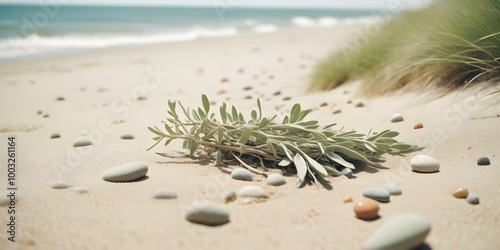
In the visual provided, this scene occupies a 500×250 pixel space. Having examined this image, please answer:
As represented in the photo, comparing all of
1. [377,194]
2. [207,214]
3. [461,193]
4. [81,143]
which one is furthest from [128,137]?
[461,193]

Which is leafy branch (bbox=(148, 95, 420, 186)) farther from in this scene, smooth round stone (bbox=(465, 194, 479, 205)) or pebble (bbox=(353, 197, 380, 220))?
smooth round stone (bbox=(465, 194, 479, 205))

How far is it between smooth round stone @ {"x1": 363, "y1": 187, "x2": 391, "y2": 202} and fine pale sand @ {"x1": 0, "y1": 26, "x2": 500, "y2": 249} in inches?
1.3

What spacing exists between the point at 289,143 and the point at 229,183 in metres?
→ 0.34

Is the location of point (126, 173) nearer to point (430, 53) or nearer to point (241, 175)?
point (241, 175)

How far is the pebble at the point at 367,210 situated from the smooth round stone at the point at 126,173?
92 cm

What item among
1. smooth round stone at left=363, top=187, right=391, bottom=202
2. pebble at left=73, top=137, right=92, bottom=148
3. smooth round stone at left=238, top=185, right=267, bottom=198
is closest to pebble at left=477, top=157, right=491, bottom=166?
smooth round stone at left=363, top=187, right=391, bottom=202

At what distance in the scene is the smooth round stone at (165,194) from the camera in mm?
1812

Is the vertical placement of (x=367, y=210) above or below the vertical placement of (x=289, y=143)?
below

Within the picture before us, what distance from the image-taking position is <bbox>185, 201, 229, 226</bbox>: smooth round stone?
1.58m

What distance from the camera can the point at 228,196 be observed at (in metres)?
1.82

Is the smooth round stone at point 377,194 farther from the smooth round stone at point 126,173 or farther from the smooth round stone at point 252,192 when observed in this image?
the smooth round stone at point 126,173

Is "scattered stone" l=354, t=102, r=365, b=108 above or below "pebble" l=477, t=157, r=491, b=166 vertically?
above

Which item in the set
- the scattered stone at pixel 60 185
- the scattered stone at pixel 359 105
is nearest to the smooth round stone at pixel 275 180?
the scattered stone at pixel 60 185

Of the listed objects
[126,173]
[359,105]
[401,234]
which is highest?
[359,105]
